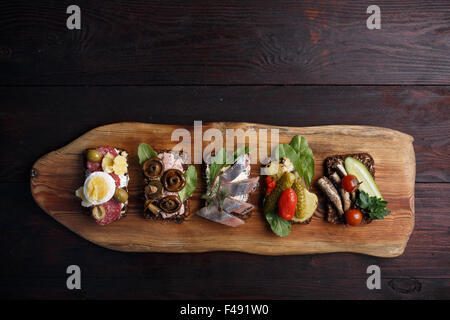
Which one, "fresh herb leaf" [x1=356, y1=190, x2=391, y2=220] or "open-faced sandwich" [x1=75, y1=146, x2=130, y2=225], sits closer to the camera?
"open-faced sandwich" [x1=75, y1=146, x2=130, y2=225]

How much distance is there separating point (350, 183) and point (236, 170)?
884mm

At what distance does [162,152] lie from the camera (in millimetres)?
2508

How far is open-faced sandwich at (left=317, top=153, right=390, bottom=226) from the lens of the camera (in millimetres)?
2432

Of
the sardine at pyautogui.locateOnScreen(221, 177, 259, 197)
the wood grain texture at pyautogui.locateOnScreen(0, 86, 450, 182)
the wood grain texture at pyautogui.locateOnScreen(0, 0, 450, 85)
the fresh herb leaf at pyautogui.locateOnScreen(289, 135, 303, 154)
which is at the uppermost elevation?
the wood grain texture at pyautogui.locateOnScreen(0, 0, 450, 85)

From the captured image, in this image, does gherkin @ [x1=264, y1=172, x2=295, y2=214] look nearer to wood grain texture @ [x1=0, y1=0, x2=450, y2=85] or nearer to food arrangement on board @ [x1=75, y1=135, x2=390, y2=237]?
food arrangement on board @ [x1=75, y1=135, x2=390, y2=237]

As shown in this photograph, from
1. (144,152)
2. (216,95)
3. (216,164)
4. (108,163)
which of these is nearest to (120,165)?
(108,163)

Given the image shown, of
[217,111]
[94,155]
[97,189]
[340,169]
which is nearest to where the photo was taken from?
[97,189]

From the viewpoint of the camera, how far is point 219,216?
8.06 feet

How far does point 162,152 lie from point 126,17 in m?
1.20

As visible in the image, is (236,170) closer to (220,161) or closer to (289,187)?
(220,161)

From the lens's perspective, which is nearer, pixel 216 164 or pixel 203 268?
pixel 216 164

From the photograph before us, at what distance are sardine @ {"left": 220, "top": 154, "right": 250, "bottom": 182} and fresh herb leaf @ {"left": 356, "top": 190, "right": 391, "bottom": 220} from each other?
0.93 meters

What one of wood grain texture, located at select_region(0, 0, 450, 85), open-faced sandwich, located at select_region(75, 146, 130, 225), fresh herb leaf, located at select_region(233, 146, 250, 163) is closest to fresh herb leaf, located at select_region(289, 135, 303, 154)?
fresh herb leaf, located at select_region(233, 146, 250, 163)

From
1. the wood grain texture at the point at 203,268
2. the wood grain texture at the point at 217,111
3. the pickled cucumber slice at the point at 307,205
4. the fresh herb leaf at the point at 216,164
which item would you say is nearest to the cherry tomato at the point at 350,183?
the pickled cucumber slice at the point at 307,205
